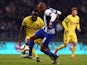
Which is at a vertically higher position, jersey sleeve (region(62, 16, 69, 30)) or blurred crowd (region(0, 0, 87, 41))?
blurred crowd (region(0, 0, 87, 41))

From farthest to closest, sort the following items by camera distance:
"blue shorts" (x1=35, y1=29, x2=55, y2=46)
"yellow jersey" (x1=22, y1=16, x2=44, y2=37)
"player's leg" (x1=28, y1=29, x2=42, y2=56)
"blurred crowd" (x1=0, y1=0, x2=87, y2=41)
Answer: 1. "blurred crowd" (x1=0, y1=0, x2=87, y2=41)
2. "yellow jersey" (x1=22, y1=16, x2=44, y2=37)
3. "player's leg" (x1=28, y1=29, x2=42, y2=56)
4. "blue shorts" (x1=35, y1=29, x2=55, y2=46)

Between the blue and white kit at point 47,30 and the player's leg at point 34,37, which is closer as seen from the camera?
the blue and white kit at point 47,30

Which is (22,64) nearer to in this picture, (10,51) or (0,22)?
(10,51)

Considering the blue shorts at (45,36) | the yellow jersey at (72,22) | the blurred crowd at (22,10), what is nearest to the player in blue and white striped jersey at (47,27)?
the blue shorts at (45,36)

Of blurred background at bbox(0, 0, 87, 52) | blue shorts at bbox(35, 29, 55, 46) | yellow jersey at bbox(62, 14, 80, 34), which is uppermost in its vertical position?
blurred background at bbox(0, 0, 87, 52)

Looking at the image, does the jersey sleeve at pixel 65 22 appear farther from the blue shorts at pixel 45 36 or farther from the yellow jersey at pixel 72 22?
the blue shorts at pixel 45 36

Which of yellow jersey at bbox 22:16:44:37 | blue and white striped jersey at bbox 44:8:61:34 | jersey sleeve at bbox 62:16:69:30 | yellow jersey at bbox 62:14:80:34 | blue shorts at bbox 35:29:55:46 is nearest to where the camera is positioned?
blue and white striped jersey at bbox 44:8:61:34

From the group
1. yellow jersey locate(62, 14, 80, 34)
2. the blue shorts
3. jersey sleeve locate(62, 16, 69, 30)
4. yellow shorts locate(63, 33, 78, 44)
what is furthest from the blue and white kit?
yellow jersey locate(62, 14, 80, 34)

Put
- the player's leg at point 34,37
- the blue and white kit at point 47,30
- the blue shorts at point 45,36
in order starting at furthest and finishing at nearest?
the player's leg at point 34,37, the blue shorts at point 45,36, the blue and white kit at point 47,30

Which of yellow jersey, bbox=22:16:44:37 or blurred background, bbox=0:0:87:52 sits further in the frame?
blurred background, bbox=0:0:87:52

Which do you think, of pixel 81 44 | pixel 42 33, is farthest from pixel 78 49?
pixel 42 33

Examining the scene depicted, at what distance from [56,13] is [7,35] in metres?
11.5

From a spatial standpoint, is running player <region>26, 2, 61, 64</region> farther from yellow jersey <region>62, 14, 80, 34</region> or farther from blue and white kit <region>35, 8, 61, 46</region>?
yellow jersey <region>62, 14, 80, 34</region>

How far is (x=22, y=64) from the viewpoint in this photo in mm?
16047
